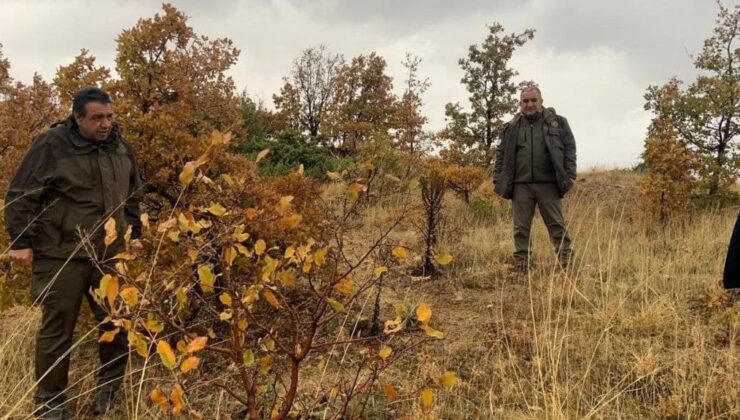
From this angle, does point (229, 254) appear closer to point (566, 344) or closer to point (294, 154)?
point (566, 344)

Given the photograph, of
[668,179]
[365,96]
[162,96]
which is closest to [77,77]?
[162,96]

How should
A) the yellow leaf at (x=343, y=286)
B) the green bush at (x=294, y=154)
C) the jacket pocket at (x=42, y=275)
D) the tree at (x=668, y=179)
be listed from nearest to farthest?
the yellow leaf at (x=343, y=286)
the jacket pocket at (x=42, y=275)
the tree at (x=668, y=179)
the green bush at (x=294, y=154)

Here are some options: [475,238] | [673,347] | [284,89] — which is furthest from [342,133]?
[673,347]

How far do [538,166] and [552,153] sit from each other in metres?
0.20

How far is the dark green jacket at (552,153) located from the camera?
554 cm

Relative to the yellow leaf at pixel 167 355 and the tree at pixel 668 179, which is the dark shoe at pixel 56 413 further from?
the tree at pixel 668 179

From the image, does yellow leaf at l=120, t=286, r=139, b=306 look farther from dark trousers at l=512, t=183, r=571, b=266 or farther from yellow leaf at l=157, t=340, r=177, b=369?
dark trousers at l=512, t=183, r=571, b=266

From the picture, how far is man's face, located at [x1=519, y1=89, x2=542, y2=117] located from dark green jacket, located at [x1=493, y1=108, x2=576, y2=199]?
0.12 metres

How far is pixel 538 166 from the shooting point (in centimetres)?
562

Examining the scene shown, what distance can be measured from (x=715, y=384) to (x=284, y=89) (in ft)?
63.7

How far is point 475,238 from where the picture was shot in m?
7.35

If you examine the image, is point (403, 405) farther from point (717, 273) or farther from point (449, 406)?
point (717, 273)

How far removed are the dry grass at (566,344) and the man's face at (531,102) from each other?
5.23ft

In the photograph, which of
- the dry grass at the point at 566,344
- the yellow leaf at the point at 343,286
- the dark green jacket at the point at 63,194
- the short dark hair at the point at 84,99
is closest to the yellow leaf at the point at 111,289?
the yellow leaf at the point at 343,286
